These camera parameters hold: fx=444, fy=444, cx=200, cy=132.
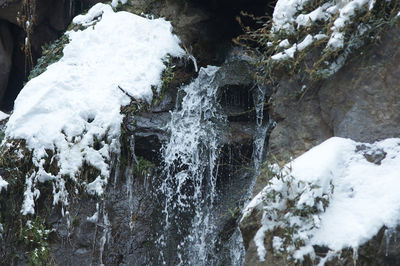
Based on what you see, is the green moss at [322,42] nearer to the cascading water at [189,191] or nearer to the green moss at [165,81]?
the cascading water at [189,191]

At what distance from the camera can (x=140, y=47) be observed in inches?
246

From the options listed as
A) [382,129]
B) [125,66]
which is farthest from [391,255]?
[125,66]

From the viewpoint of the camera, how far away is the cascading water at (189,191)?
5.06 meters

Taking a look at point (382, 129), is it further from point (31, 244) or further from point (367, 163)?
point (31, 244)

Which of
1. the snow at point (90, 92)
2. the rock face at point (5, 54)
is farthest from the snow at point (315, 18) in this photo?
the rock face at point (5, 54)

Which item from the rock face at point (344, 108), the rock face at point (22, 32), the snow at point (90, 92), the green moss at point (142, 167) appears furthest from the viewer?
the rock face at point (22, 32)

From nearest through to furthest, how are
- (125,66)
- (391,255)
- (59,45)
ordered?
1. (391,255)
2. (125,66)
3. (59,45)

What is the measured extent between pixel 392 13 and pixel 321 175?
1559 millimetres

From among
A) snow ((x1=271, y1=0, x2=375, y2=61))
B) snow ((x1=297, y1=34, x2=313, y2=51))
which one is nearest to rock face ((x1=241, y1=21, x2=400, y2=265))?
snow ((x1=271, y1=0, x2=375, y2=61))

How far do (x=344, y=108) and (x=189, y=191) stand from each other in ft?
7.18

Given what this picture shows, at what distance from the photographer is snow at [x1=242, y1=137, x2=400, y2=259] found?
300cm

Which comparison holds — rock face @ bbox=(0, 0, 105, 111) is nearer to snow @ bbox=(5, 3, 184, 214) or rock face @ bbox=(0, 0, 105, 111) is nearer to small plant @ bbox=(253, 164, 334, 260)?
snow @ bbox=(5, 3, 184, 214)

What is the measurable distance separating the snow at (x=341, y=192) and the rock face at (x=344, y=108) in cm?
10

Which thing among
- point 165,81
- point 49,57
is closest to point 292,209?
point 165,81
